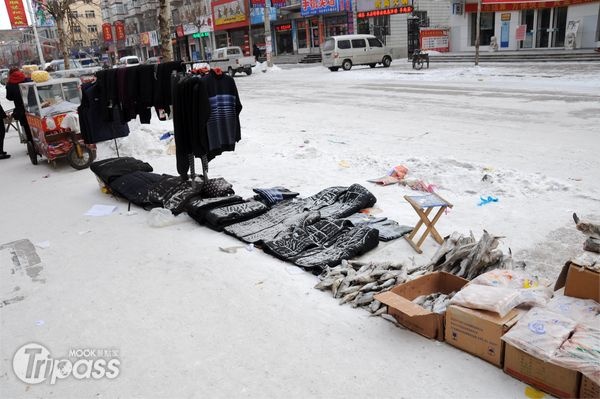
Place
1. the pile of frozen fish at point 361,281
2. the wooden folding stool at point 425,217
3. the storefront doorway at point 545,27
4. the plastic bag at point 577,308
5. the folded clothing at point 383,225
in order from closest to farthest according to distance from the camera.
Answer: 1. the plastic bag at point 577,308
2. the pile of frozen fish at point 361,281
3. the wooden folding stool at point 425,217
4. the folded clothing at point 383,225
5. the storefront doorway at point 545,27

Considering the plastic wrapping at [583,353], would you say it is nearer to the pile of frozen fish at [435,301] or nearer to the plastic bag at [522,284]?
the plastic bag at [522,284]

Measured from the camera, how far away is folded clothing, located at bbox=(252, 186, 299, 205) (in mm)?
6207

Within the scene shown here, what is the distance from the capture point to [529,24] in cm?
2909

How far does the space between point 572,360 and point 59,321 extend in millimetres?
3593

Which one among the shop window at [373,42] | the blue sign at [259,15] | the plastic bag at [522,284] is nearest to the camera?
the plastic bag at [522,284]

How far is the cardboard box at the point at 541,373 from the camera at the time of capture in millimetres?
2727

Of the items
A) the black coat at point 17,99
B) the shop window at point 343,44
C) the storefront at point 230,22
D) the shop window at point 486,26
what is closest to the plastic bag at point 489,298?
the black coat at point 17,99

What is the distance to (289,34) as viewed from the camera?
149ft

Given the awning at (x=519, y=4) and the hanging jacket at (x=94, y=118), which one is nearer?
the hanging jacket at (x=94, y=118)

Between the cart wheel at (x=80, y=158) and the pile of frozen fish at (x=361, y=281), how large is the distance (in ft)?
21.6

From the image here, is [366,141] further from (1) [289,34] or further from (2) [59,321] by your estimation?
(1) [289,34]

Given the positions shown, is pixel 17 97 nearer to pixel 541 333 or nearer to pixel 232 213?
pixel 232 213

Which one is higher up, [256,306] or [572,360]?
[572,360]

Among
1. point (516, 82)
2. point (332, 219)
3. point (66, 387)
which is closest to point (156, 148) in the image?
point (332, 219)
